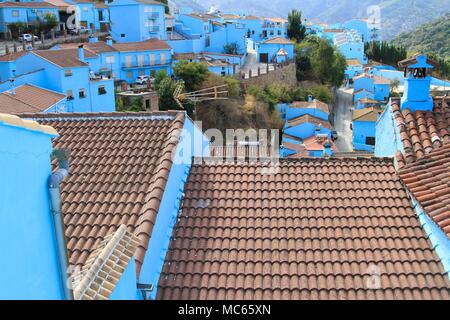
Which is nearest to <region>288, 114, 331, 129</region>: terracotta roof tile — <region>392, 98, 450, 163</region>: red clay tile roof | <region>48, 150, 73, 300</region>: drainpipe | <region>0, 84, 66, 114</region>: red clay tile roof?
<region>0, 84, 66, 114</region>: red clay tile roof

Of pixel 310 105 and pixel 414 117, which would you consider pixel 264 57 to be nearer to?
pixel 310 105

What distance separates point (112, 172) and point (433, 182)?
17.3ft

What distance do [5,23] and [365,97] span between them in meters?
38.5

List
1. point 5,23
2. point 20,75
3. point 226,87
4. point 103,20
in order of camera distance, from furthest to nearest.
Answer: point 103,20, point 5,23, point 226,87, point 20,75

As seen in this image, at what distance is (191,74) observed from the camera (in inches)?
1603

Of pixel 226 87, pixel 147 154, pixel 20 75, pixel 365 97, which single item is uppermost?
pixel 147 154

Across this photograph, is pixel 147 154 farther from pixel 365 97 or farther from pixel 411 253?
pixel 365 97

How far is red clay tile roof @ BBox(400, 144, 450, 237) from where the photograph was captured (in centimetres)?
711

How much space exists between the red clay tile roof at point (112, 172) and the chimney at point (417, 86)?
14.9ft

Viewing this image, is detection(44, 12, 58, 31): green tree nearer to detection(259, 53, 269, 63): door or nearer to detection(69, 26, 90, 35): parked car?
detection(69, 26, 90, 35): parked car

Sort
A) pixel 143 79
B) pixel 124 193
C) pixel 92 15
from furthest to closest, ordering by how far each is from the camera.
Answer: pixel 92 15 < pixel 143 79 < pixel 124 193

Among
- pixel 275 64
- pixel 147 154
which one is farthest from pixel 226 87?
pixel 147 154

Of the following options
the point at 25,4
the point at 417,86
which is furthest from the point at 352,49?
the point at 417,86
